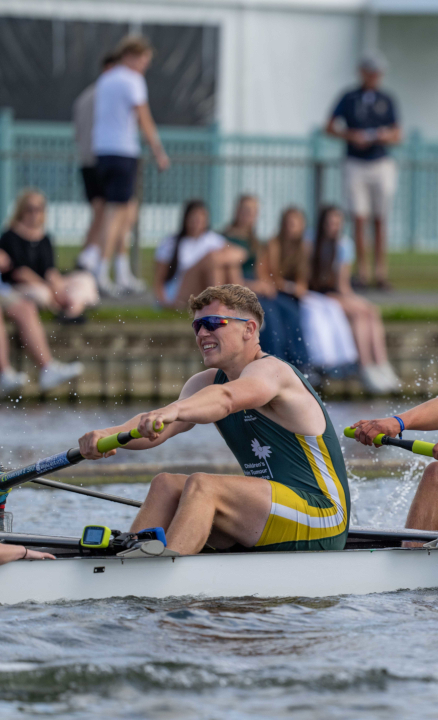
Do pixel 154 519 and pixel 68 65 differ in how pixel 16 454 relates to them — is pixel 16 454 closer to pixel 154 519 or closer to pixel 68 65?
pixel 154 519

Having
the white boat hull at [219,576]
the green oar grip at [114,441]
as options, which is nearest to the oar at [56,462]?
the green oar grip at [114,441]

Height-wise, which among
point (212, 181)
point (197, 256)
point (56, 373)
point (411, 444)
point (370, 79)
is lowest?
point (411, 444)

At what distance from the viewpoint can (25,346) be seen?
38.7 ft

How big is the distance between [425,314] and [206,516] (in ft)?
26.7

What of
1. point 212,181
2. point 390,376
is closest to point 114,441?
point 390,376

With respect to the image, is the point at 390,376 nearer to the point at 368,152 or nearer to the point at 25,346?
the point at 368,152

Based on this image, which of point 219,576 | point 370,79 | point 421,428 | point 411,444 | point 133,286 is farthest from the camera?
point 370,79

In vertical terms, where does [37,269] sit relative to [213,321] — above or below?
above

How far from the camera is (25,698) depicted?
4.37 metres

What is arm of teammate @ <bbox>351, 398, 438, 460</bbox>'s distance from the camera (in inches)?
234

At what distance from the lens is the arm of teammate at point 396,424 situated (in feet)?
19.5

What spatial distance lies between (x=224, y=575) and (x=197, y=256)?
702 centimetres

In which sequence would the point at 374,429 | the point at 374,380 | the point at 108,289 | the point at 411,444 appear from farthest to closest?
the point at 108,289, the point at 374,380, the point at 374,429, the point at 411,444

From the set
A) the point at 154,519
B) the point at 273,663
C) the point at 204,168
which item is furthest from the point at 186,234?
the point at 273,663
